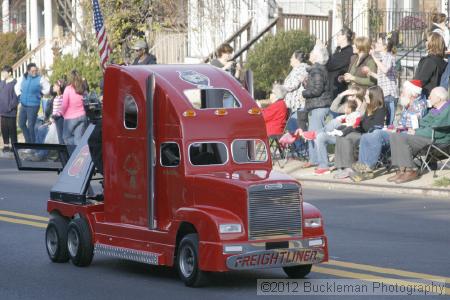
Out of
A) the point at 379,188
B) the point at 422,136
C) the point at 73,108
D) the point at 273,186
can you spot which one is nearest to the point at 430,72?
the point at 422,136

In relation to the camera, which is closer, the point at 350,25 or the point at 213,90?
the point at 213,90

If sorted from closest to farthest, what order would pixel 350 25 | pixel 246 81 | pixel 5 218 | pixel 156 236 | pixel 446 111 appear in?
1. pixel 156 236
2. pixel 246 81
3. pixel 5 218
4. pixel 446 111
5. pixel 350 25

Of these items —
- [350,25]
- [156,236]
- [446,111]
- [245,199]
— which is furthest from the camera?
[350,25]

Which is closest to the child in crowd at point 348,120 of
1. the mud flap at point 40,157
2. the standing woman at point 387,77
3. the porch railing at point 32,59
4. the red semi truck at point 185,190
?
the standing woman at point 387,77

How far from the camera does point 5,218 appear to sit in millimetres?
17312

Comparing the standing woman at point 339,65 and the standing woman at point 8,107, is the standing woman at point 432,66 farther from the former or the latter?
the standing woman at point 8,107

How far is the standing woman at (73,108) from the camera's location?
27062 mm

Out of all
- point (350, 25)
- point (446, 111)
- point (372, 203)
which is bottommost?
point (372, 203)

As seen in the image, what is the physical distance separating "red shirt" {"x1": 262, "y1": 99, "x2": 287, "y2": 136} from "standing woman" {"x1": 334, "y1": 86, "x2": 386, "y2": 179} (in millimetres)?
2280

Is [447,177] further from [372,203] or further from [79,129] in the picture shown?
[79,129]

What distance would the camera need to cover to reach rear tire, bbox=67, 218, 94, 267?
12.9 metres

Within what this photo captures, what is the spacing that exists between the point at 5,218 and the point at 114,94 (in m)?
5.13

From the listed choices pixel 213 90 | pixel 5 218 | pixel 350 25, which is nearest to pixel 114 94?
pixel 213 90

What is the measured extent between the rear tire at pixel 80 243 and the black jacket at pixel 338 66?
12047 millimetres
